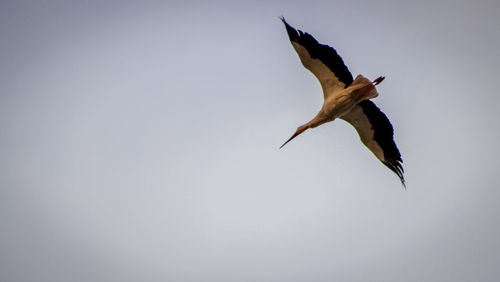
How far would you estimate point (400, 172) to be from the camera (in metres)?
10.3

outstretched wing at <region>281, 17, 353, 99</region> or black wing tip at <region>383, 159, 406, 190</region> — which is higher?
outstretched wing at <region>281, 17, 353, 99</region>

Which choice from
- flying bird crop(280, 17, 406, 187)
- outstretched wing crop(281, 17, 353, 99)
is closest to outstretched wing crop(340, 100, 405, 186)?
flying bird crop(280, 17, 406, 187)

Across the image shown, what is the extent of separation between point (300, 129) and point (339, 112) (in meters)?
1.09

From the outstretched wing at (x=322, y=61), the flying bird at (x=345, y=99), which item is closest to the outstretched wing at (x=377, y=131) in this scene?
the flying bird at (x=345, y=99)

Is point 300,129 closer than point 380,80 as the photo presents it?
No

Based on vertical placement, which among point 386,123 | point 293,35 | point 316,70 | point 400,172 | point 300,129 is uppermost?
point 293,35

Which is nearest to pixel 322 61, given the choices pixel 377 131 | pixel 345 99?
pixel 345 99

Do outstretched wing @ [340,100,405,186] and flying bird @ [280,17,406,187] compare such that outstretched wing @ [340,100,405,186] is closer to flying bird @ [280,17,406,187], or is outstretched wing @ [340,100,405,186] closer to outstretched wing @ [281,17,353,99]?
flying bird @ [280,17,406,187]

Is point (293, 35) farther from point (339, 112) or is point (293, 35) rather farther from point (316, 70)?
point (339, 112)

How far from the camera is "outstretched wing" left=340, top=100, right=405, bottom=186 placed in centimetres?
1028

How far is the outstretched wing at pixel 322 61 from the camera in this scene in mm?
9516

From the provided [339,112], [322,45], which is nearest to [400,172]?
[339,112]

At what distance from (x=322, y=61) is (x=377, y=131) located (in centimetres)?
234

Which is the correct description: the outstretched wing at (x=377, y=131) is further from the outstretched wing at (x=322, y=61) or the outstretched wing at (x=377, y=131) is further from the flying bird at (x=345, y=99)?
the outstretched wing at (x=322, y=61)
